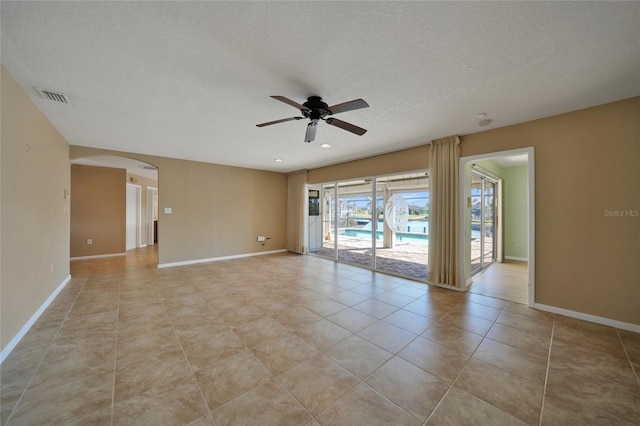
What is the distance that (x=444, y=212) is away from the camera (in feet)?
13.3

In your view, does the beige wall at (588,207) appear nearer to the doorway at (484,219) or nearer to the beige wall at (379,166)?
the beige wall at (379,166)

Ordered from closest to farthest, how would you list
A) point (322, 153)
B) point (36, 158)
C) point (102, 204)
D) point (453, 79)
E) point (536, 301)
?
1. point (453, 79)
2. point (36, 158)
3. point (536, 301)
4. point (322, 153)
5. point (102, 204)

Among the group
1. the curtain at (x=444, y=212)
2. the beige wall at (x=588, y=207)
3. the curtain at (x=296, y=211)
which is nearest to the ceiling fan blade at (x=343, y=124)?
the curtain at (x=444, y=212)

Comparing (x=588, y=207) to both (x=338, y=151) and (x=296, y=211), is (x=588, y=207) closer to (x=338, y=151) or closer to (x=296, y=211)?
(x=338, y=151)

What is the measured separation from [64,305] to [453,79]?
5.53 meters

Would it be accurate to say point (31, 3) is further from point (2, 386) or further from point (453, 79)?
point (453, 79)

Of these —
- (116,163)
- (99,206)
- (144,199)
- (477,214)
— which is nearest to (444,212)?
(477,214)

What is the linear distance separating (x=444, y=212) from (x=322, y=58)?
3262mm

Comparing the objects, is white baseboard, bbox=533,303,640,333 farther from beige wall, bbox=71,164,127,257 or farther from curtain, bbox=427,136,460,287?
beige wall, bbox=71,164,127,257

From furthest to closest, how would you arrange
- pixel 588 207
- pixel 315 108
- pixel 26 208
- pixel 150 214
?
1. pixel 150 214
2. pixel 588 207
3. pixel 26 208
4. pixel 315 108

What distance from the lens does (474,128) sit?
3541 mm

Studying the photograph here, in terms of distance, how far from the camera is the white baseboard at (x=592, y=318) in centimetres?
258

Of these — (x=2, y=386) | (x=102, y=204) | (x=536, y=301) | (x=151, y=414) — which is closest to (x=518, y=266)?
(x=536, y=301)

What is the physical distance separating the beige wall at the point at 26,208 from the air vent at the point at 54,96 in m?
0.15
